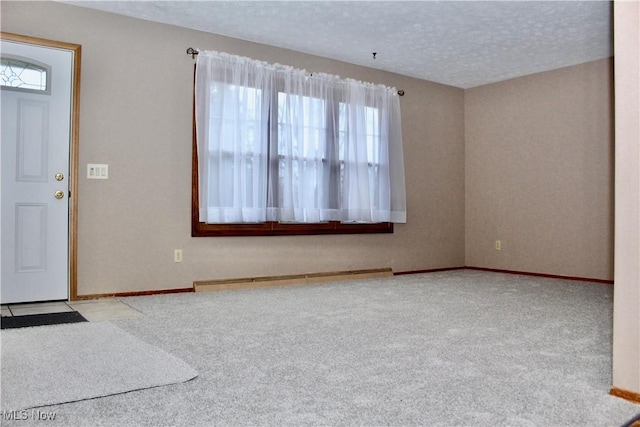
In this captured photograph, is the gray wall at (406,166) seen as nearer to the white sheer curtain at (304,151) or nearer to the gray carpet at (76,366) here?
the white sheer curtain at (304,151)

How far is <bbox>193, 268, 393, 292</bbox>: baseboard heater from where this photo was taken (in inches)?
170

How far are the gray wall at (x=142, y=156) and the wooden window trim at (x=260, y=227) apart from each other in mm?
56

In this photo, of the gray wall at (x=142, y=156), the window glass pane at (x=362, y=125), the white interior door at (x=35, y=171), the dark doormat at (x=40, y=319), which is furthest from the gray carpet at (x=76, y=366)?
the window glass pane at (x=362, y=125)

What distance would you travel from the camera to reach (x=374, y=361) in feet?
7.16

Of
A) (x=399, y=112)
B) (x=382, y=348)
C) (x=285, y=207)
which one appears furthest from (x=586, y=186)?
(x=382, y=348)

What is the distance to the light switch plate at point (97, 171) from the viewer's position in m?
3.83

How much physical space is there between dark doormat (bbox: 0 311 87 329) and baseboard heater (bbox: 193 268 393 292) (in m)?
1.23

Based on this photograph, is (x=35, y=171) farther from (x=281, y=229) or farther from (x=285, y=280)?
(x=285, y=280)

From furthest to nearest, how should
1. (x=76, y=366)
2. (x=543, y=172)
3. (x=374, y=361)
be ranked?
1. (x=543, y=172)
2. (x=374, y=361)
3. (x=76, y=366)

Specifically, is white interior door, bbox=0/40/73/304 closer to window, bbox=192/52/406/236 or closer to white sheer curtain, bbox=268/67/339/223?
window, bbox=192/52/406/236

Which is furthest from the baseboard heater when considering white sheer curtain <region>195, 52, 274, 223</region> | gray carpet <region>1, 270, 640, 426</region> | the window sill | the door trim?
the door trim

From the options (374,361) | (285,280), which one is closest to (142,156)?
(285,280)

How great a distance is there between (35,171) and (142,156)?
803mm

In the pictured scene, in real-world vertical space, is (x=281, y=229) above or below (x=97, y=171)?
below
